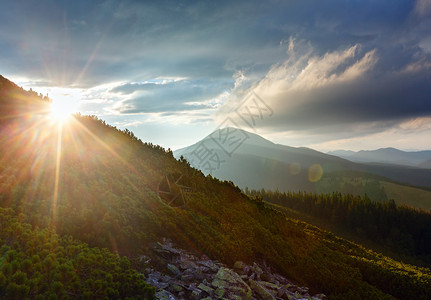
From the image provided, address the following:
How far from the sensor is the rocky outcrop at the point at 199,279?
8.06 m

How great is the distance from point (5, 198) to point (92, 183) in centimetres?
338

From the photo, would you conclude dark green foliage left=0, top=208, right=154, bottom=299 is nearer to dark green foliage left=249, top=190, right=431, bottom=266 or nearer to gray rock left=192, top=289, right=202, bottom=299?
gray rock left=192, top=289, right=202, bottom=299

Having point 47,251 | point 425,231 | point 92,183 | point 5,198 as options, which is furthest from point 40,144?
point 425,231

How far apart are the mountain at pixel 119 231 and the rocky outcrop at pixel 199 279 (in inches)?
1.9

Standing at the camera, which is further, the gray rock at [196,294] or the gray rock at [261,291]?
the gray rock at [261,291]

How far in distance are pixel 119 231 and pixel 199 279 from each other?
3.41 meters

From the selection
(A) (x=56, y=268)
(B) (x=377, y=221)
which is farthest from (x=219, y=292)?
(B) (x=377, y=221)

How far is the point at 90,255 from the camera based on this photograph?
24.4 feet

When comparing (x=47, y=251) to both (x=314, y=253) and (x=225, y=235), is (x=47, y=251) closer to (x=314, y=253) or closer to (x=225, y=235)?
(x=225, y=235)

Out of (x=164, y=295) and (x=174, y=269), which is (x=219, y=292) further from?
(x=164, y=295)

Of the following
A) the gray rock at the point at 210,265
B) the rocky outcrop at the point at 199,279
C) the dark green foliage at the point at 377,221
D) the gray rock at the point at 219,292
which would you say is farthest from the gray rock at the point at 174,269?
the dark green foliage at the point at 377,221

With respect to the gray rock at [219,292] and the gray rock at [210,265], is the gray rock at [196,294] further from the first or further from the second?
the gray rock at [210,265]

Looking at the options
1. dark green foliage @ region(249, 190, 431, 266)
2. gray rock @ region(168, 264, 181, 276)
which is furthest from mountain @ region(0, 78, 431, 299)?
dark green foliage @ region(249, 190, 431, 266)

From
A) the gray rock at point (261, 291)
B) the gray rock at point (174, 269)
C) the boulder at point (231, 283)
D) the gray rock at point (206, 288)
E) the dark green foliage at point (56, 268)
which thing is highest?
the dark green foliage at point (56, 268)
